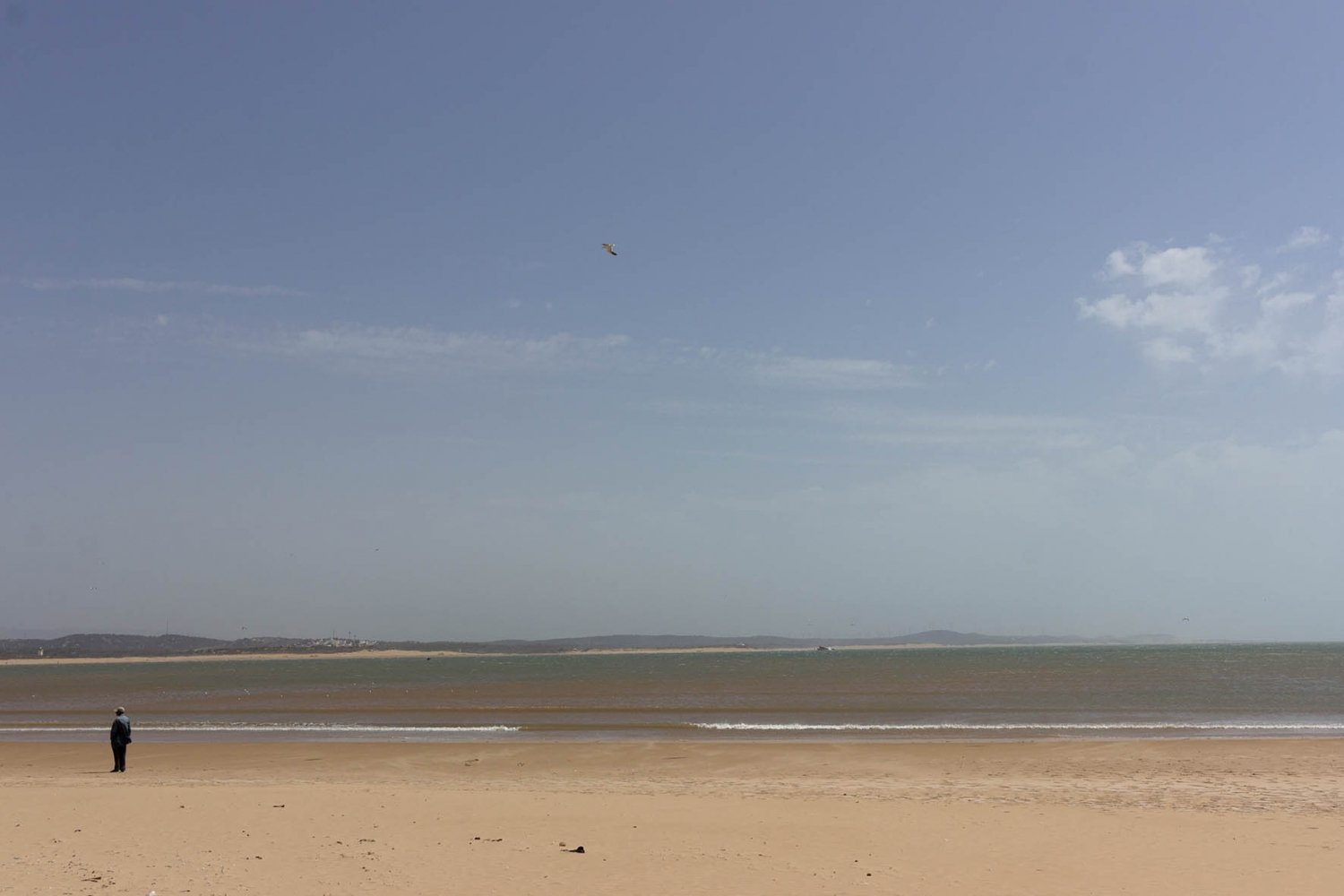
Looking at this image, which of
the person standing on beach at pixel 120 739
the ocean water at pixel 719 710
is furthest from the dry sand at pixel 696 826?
the ocean water at pixel 719 710

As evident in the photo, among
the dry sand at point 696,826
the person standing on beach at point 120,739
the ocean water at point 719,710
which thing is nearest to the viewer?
the dry sand at point 696,826

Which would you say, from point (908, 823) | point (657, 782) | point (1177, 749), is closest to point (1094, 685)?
point (1177, 749)

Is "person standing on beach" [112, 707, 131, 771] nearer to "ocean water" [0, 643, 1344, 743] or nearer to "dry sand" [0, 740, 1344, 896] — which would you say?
"dry sand" [0, 740, 1344, 896]

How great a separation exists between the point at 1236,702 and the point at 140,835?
45442 millimetres

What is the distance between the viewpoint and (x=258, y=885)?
10.8 metres

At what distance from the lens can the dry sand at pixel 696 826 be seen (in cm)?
1123

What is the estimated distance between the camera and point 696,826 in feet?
48.0

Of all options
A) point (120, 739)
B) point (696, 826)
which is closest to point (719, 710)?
point (120, 739)

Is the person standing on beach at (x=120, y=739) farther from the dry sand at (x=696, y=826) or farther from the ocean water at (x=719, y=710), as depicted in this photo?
the ocean water at (x=719, y=710)

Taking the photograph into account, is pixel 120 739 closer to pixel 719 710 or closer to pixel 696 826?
pixel 696 826

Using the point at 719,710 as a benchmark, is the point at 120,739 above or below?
above

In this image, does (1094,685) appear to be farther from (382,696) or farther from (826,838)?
(826,838)

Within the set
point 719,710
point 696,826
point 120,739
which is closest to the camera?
point 696,826

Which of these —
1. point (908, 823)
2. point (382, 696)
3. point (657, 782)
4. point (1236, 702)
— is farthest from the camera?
point (382, 696)
